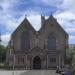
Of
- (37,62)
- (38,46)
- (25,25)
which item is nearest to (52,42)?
(38,46)

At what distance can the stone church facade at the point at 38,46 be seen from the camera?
93.9m

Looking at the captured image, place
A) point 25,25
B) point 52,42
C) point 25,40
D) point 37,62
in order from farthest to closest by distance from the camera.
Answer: point 25,25 → point 25,40 → point 52,42 → point 37,62

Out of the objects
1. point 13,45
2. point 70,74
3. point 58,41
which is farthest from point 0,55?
point 70,74

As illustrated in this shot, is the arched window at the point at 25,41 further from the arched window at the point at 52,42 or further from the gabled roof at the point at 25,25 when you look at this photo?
the arched window at the point at 52,42

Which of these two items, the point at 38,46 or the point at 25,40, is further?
the point at 25,40

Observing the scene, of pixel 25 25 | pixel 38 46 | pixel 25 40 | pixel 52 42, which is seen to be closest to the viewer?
pixel 38 46

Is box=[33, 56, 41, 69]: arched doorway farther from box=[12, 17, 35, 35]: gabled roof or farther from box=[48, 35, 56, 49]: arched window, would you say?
box=[12, 17, 35, 35]: gabled roof

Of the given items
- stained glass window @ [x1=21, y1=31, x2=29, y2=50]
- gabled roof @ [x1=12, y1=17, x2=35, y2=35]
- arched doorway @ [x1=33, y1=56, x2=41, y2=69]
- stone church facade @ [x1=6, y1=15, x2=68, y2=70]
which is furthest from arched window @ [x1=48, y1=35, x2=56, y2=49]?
stained glass window @ [x1=21, y1=31, x2=29, y2=50]

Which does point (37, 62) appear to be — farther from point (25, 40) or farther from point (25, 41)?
point (25, 40)

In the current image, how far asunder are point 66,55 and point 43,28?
11213mm

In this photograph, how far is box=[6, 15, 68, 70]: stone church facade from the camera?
93.9 m

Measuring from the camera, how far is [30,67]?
9344 cm

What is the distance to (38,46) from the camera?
3784 inches

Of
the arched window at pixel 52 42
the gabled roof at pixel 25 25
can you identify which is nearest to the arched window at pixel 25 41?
the gabled roof at pixel 25 25
